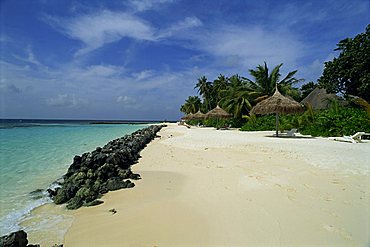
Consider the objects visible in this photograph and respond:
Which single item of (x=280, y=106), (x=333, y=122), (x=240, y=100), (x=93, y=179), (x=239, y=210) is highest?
(x=240, y=100)

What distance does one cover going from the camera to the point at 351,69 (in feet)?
54.0

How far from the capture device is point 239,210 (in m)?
3.35

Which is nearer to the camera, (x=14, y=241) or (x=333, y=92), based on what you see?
(x=14, y=241)

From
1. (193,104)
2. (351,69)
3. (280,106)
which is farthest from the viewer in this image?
(193,104)

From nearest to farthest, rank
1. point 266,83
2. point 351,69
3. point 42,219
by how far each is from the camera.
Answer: point 42,219 < point 351,69 < point 266,83

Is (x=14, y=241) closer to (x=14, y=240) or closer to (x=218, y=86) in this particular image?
(x=14, y=240)

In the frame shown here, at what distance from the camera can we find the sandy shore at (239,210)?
8.68 ft

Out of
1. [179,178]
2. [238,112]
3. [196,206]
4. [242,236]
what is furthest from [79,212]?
[238,112]

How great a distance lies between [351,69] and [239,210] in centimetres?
1801

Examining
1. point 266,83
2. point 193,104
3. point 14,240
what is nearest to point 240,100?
point 266,83

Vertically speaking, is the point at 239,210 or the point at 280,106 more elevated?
the point at 280,106

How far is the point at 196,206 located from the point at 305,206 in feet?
5.31

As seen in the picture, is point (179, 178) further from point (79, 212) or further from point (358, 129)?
point (358, 129)

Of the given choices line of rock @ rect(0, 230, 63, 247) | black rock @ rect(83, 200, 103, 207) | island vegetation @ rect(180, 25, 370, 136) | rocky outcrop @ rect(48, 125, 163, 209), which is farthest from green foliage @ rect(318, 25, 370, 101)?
line of rock @ rect(0, 230, 63, 247)
